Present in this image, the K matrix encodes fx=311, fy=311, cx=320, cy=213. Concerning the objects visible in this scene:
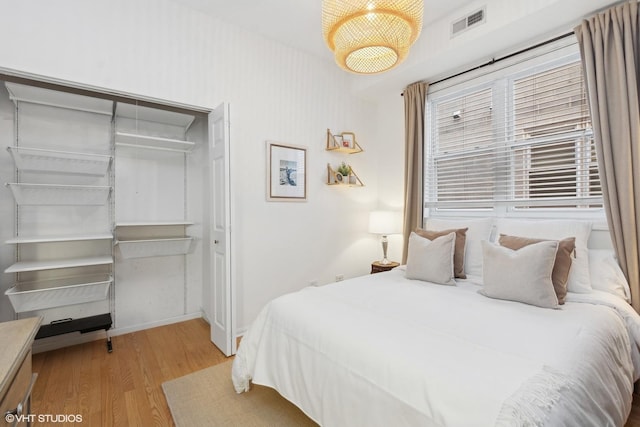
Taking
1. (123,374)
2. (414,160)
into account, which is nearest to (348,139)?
(414,160)

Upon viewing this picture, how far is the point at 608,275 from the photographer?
6.80 feet

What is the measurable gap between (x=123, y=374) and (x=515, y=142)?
3.72 meters

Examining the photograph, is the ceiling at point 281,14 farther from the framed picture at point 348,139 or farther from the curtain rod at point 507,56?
the framed picture at point 348,139

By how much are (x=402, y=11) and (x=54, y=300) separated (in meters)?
3.16

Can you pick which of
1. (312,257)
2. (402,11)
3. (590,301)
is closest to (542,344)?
(590,301)

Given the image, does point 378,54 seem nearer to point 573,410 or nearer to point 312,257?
point 573,410

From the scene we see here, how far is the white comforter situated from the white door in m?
0.64

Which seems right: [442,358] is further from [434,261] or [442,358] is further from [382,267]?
[382,267]

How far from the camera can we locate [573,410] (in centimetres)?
105

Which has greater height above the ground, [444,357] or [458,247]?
[458,247]

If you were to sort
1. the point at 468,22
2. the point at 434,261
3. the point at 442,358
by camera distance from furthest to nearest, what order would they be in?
the point at 468,22 → the point at 434,261 → the point at 442,358

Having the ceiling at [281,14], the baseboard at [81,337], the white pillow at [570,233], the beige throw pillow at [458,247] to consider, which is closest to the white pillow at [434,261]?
the beige throw pillow at [458,247]

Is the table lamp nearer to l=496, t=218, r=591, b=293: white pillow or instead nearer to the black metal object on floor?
l=496, t=218, r=591, b=293: white pillow

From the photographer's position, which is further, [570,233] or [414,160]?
[414,160]
